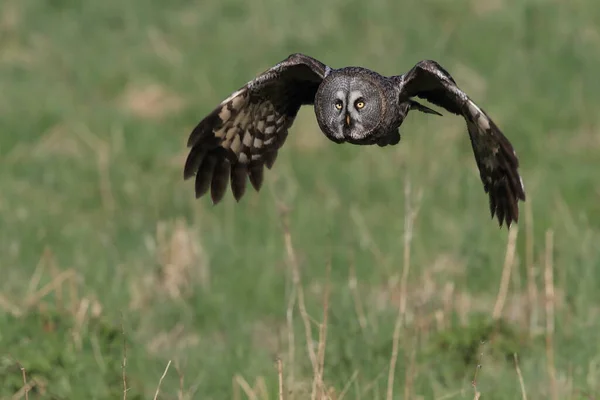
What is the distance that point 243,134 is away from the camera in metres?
8.12

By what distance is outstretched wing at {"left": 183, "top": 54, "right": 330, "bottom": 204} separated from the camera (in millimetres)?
7969

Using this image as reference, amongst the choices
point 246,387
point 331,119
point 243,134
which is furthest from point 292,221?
point 246,387

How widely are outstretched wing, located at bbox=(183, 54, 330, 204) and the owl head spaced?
28cm

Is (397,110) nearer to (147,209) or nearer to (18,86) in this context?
(147,209)

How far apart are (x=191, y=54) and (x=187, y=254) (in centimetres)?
578

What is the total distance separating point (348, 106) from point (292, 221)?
449 cm

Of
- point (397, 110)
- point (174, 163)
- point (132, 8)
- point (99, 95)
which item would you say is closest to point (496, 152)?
point (397, 110)

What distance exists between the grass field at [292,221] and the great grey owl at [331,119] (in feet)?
1.12

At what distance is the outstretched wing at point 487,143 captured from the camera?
277 inches

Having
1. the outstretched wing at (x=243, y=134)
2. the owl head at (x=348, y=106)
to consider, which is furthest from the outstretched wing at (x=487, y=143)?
the outstretched wing at (x=243, y=134)

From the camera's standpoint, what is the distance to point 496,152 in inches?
287

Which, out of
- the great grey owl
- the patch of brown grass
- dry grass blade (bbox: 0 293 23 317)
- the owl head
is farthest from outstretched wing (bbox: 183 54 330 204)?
the patch of brown grass

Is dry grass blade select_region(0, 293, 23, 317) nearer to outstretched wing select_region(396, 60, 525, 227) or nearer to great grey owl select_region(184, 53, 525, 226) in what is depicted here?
great grey owl select_region(184, 53, 525, 226)

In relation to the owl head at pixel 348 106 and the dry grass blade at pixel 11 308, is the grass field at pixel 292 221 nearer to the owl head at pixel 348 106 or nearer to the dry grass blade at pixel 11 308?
the dry grass blade at pixel 11 308
